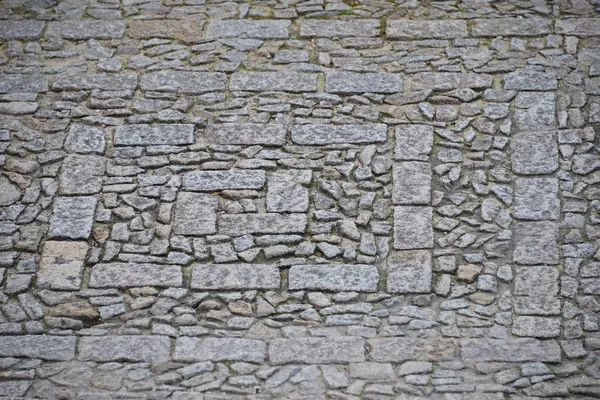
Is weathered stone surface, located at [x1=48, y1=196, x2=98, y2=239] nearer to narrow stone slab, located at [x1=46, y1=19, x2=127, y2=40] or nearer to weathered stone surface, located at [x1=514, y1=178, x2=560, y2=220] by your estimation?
narrow stone slab, located at [x1=46, y1=19, x2=127, y2=40]

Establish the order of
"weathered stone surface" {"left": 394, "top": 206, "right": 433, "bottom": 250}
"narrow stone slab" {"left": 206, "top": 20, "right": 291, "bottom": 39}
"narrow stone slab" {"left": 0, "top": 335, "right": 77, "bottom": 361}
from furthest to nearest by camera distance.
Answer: "narrow stone slab" {"left": 206, "top": 20, "right": 291, "bottom": 39} → "weathered stone surface" {"left": 394, "top": 206, "right": 433, "bottom": 250} → "narrow stone slab" {"left": 0, "top": 335, "right": 77, "bottom": 361}

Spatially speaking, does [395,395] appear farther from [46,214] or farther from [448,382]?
[46,214]

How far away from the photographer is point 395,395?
4.80 m

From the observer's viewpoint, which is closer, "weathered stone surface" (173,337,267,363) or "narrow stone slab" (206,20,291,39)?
"weathered stone surface" (173,337,267,363)

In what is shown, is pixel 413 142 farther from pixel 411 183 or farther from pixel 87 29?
pixel 87 29

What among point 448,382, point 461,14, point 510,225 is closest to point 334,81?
point 461,14

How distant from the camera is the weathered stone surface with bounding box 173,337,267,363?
502cm

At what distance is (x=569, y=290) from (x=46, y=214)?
10.8 feet

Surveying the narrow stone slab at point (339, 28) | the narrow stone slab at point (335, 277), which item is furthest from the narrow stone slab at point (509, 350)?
the narrow stone slab at point (339, 28)

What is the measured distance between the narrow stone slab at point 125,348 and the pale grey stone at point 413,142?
2.00 meters

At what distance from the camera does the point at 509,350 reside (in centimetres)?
499

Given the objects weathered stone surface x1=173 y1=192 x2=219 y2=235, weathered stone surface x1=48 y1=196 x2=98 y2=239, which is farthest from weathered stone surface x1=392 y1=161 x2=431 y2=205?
weathered stone surface x1=48 y1=196 x2=98 y2=239

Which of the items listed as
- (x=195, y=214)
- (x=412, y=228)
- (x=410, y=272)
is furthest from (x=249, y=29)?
(x=410, y=272)

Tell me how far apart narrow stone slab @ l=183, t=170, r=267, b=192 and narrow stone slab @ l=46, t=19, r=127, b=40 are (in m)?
1.65
